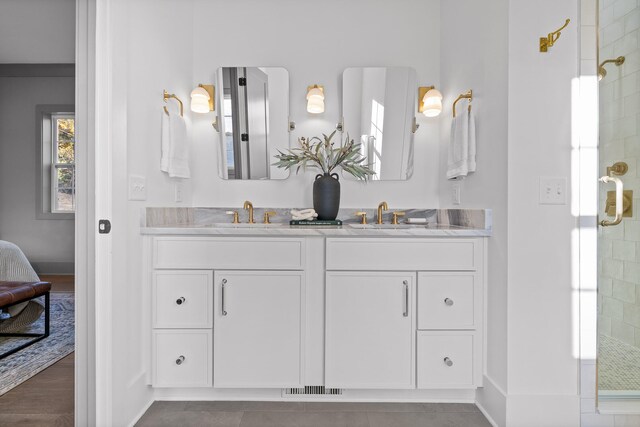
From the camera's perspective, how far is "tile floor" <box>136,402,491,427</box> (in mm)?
1525

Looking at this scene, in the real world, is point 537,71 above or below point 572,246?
above

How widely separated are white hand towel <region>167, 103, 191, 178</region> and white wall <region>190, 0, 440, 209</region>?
0.74ft

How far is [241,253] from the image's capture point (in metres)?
1.62

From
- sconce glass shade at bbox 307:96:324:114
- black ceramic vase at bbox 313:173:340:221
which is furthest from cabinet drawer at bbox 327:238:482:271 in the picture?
sconce glass shade at bbox 307:96:324:114

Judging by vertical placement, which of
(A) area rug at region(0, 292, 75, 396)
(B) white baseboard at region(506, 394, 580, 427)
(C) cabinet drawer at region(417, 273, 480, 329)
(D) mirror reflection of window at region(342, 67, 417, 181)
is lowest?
(A) area rug at region(0, 292, 75, 396)

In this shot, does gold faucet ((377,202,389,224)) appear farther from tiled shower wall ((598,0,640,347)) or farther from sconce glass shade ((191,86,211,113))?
sconce glass shade ((191,86,211,113))

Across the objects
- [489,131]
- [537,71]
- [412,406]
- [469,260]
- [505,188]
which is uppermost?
[537,71]

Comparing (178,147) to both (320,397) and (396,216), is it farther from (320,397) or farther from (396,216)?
(320,397)

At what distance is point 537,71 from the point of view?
1450mm

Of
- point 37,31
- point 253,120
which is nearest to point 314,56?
point 253,120

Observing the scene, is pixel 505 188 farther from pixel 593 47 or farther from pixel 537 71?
pixel 593 47

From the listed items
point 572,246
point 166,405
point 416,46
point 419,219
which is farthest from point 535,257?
point 166,405

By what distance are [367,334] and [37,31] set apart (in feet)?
12.7

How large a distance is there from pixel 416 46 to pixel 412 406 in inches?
84.3
